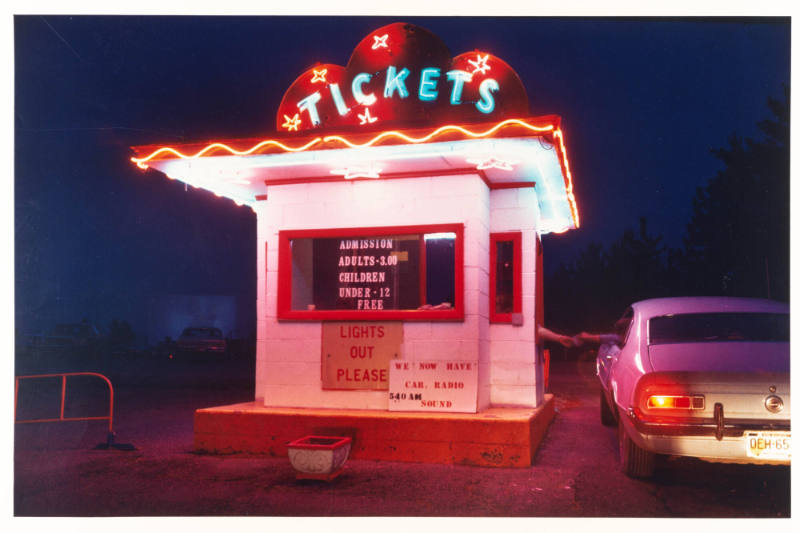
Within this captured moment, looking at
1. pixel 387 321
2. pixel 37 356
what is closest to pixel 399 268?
pixel 387 321

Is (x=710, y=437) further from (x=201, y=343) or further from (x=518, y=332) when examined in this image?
(x=201, y=343)

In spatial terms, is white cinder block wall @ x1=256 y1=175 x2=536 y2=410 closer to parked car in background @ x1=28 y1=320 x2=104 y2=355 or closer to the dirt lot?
the dirt lot

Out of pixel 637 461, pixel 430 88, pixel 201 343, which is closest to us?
pixel 637 461

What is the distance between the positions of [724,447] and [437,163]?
13.8 feet

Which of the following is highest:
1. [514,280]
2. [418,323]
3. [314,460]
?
[514,280]

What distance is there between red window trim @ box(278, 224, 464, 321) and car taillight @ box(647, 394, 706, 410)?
2593 mm

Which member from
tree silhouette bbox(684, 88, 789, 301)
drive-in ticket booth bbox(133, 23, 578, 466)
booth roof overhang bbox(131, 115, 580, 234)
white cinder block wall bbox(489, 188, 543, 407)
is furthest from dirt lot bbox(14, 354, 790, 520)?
tree silhouette bbox(684, 88, 789, 301)

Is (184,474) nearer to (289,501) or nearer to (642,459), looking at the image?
(289,501)

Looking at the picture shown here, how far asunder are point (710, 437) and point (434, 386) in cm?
308

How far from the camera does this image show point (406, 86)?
8.66 metres

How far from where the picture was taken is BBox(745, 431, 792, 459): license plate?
5.09 m

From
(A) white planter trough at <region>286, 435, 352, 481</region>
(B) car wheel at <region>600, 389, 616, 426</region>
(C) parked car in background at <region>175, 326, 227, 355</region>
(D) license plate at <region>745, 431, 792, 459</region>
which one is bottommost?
(C) parked car in background at <region>175, 326, 227, 355</region>

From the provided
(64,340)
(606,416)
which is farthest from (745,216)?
(64,340)

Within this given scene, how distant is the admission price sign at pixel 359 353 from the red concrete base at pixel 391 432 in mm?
379
